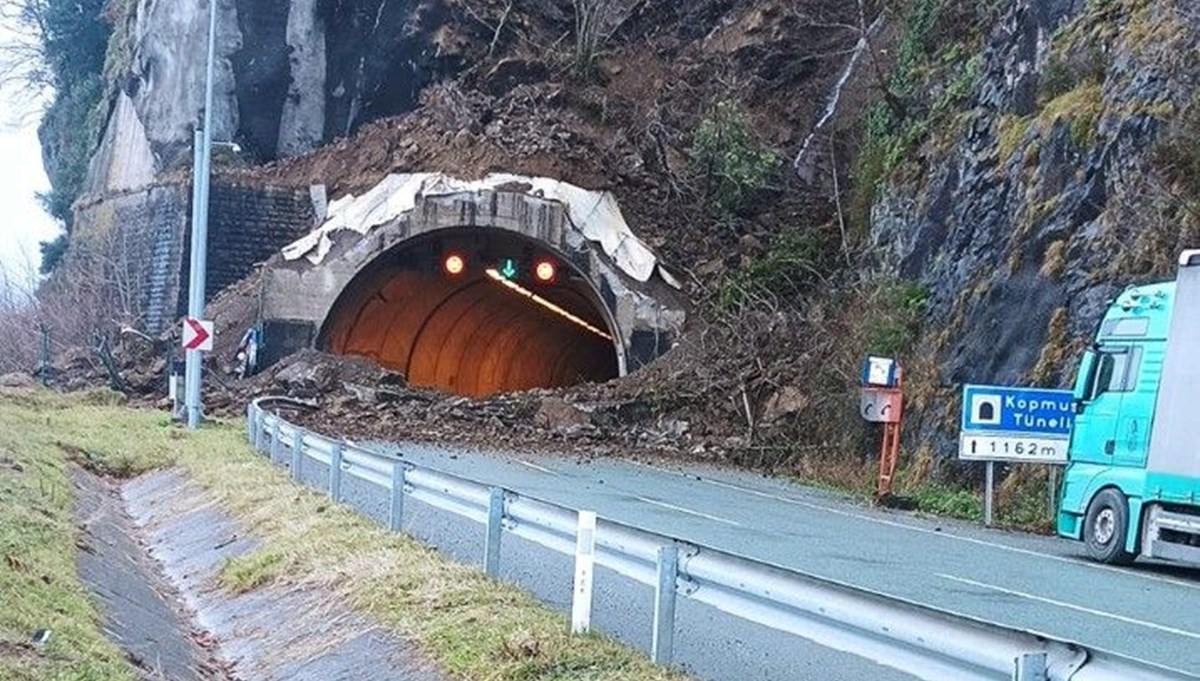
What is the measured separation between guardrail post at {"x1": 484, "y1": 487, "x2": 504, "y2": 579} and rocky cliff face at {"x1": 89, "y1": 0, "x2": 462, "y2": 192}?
34436 mm

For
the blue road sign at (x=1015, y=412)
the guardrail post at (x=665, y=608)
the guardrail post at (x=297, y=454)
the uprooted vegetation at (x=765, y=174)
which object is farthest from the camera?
the uprooted vegetation at (x=765, y=174)

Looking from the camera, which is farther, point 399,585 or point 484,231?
point 484,231

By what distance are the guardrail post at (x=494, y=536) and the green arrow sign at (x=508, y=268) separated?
2853cm

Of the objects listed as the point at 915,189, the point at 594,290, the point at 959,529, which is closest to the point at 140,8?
the point at 594,290

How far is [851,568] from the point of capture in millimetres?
13570

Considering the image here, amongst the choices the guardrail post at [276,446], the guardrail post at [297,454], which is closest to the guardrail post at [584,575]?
the guardrail post at [297,454]

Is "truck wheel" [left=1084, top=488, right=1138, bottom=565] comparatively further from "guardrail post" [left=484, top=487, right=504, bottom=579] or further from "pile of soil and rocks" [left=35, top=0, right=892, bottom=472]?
"pile of soil and rocks" [left=35, top=0, right=892, bottom=472]

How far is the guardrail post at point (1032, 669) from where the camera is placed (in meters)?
4.90

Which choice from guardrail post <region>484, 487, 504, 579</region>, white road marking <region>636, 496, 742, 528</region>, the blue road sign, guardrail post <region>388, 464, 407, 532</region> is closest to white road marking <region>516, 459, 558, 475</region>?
white road marking <region>636, 496, 742, 528</region>

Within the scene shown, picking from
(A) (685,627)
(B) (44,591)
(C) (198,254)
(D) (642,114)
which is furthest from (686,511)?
(D) (642,114)

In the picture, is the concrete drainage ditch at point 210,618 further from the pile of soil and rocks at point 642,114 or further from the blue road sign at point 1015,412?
the pile of soil and rocks at point 642,114

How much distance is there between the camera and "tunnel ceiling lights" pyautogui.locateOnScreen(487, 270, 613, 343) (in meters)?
40.6

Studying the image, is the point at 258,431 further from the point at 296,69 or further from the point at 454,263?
the point at 296,69

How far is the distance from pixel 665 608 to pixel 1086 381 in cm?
1130
